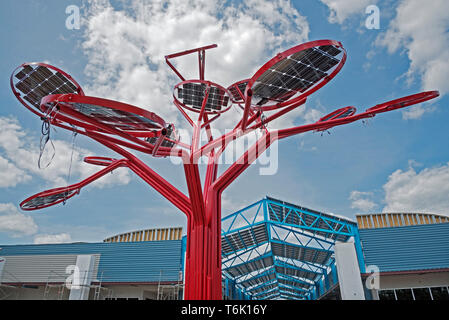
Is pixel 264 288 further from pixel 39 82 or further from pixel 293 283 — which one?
pixel 39 82

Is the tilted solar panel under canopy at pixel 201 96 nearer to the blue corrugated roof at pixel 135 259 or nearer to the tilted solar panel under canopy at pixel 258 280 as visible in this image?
the blue corrugated roof at pixel 135 259

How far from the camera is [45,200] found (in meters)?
16.5

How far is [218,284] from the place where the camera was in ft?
35.3

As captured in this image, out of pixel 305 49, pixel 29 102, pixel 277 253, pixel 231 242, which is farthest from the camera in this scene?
pixel 277 253

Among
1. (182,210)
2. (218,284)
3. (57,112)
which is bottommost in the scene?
Answer: (218,284)

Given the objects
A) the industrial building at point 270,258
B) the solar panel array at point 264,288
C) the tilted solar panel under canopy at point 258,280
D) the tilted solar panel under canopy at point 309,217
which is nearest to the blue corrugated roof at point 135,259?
the industrial building at point 270,258

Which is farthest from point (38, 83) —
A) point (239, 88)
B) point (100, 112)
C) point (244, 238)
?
point (244, 238)

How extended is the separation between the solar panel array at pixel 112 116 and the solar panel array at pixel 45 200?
329 inches

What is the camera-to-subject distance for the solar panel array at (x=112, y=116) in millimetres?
8578

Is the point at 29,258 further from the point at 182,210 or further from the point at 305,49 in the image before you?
the point at 305,49

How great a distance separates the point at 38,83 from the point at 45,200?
8581 mm

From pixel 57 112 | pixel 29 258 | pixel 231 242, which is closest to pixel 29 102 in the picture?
pixel 57 112
